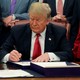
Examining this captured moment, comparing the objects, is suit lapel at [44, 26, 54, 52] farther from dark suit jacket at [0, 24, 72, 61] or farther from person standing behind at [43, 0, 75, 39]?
person standing behind at [43, 0, 75, 39]

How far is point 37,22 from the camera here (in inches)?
132

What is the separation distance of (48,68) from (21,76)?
25 centimetres

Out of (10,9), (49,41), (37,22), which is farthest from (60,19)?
(37,22)

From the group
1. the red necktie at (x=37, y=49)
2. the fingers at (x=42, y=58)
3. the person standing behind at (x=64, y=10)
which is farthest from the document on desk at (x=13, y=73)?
the person standing behind at (x=64, y=10)

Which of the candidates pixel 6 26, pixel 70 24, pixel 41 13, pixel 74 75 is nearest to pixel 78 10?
pixel 70 24

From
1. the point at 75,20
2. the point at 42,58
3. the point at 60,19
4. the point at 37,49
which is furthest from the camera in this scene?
the point at 75,20

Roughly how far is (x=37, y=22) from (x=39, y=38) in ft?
0.77

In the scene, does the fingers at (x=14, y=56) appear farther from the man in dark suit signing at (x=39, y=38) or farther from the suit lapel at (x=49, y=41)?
the suit lapel at (x=49, y=41)

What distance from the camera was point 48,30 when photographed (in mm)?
3553

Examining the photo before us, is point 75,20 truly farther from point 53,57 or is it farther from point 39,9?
point 53,57

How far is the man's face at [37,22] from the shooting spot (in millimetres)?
3326

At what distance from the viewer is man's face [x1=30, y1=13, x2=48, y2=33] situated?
333cm

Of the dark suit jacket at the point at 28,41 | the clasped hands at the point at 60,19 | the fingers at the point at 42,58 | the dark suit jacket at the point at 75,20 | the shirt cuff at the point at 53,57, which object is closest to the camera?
the fingers at the point at 42,58

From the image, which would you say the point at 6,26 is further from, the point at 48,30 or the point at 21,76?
the point at 21,76
